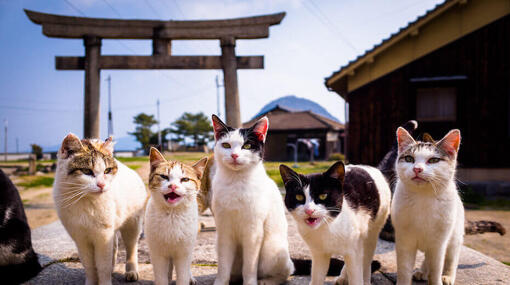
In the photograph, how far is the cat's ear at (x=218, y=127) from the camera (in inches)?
86.2

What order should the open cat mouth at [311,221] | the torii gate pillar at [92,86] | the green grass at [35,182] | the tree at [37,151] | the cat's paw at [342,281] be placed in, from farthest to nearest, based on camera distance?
the tree at [37,151]
the green grass at [35,182]
the torii gate pillar at [92,86]
the cat's paw at [342,281]
the open cat mouth at [311,221]

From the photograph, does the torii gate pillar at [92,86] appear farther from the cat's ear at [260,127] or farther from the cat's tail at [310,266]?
the cat's tail at [310,266]

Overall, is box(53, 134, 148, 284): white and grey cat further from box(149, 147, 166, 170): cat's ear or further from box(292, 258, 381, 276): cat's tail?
box(292, 258, 381, 276): cat's tail

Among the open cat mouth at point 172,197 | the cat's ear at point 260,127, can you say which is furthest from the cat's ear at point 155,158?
the cat's ear at point 260,127

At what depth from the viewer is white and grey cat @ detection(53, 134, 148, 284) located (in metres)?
2.01

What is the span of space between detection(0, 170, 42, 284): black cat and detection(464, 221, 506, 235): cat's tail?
13.6 feet

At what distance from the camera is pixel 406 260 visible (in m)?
2.17

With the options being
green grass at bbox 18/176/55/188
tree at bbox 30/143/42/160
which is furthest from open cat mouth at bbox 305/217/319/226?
tree at bbox 30/143/42/160

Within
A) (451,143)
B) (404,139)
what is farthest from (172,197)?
(451,143)

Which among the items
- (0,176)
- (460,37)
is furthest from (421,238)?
(460,37)

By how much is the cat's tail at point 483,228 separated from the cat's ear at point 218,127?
270 cm

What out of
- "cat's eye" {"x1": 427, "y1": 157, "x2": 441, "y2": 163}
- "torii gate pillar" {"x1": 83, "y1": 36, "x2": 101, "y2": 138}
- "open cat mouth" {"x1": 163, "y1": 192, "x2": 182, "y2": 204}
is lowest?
"open cat mouth" {"x1": 163, "y1": 192, "x2": 182, "y2": 204}

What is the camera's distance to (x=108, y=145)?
222 centimetres

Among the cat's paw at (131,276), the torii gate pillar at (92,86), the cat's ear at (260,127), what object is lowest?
the cat's paw at (131,276)
